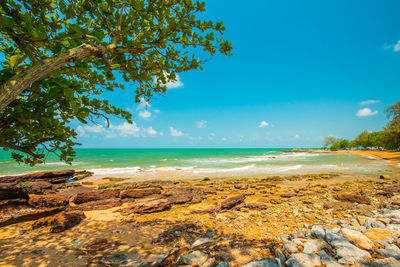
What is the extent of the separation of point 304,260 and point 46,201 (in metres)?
9.94

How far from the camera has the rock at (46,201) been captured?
23.7 feet

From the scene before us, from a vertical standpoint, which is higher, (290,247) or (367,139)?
(367,139)

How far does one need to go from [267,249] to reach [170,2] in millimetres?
5159

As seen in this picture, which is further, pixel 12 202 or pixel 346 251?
pixel 12 202

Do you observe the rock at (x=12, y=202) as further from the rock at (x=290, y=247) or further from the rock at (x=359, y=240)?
the rock at (x=359, y=240)

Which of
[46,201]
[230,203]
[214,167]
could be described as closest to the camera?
[46,201]

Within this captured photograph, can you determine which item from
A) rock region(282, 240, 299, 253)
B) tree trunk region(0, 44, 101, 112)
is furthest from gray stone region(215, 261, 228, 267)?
tree trunk region(0, 44, 101, 112)

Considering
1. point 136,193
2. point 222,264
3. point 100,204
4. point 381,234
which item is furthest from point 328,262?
point 136,193

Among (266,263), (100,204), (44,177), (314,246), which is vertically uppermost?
(266,263)

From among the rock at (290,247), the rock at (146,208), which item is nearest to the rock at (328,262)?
the rock at (290,247)

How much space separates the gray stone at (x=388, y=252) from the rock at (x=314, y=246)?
0.71m

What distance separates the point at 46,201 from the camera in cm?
749

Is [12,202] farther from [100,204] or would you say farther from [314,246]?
[314,246]

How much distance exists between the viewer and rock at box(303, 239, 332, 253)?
3.27m
